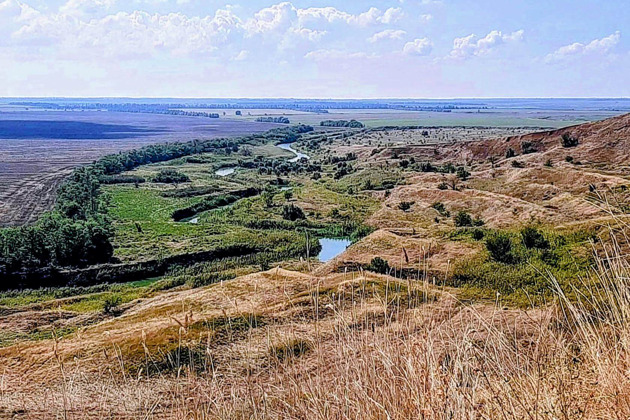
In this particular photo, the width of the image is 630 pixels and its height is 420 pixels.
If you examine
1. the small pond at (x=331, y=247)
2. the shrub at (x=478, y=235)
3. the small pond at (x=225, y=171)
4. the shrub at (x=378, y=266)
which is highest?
the shrub at (x=478, y=235)

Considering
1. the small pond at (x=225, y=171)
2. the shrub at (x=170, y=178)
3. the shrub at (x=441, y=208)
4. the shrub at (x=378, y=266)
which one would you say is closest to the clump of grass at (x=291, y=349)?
the shrub at (x=378, y=266)

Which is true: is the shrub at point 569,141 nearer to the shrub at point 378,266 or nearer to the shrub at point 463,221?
the shrub at point 463,221

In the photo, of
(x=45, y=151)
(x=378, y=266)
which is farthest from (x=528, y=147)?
(x=45, y=151)

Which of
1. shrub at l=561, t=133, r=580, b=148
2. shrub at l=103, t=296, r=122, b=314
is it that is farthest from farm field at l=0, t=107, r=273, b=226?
shrub at l=561, t=133, r=580, b=148

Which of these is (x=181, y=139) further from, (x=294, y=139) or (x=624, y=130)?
(x=624, y=130)

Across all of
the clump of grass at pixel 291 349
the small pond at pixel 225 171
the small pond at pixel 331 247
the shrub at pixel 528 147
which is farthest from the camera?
the small pond at pixel 225 171

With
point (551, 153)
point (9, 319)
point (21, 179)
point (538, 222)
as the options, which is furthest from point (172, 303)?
point (21, 179)
